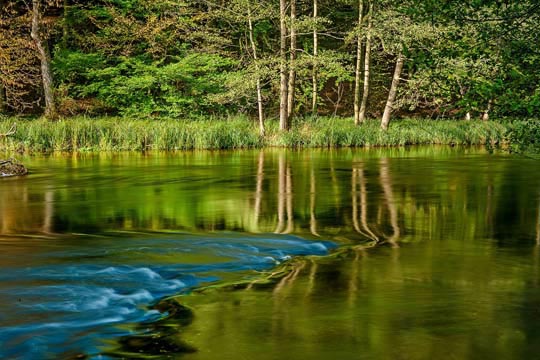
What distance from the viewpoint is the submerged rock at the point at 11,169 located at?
17.6 metres

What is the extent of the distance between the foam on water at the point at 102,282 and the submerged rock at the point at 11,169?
935cm

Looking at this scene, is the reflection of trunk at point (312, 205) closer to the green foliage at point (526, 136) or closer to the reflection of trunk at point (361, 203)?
the reflection of trunk at point (361, 203)

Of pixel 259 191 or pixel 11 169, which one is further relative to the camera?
pixel 11 169

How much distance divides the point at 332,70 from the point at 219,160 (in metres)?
8.99

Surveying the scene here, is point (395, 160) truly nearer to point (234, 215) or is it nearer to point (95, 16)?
point (234, 215)

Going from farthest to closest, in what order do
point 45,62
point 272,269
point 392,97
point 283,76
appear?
point 45,62, point 392,97, point 283,76, point 272,269

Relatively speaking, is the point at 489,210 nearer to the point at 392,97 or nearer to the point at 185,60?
the point at 392,97

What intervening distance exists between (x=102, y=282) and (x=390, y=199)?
24.6ft

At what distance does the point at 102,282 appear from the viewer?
703cm

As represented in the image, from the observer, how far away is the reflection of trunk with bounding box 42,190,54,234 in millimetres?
10406

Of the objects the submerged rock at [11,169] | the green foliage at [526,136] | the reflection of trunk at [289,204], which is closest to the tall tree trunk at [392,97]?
the reflection of trunk at [289,204]

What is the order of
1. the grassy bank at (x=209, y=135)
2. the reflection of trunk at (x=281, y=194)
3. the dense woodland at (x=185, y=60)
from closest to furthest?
the reflection of trunk at (x=281, y=194) < the grassy bank at (x=209, y=135) < the dense woodland at (x=185, y=60)

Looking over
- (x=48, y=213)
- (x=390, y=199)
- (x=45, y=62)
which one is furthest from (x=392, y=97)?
(x=48, y=213)

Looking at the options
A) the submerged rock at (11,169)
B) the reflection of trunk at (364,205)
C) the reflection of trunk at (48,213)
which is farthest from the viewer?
the submerged rock at (11,169)
